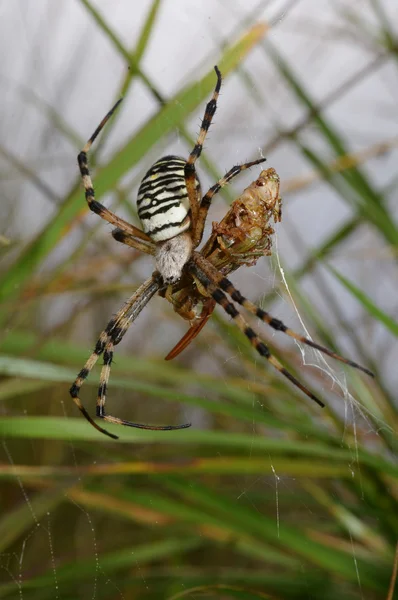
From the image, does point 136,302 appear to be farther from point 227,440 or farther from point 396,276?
point 396,276

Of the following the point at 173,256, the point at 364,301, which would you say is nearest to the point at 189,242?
the point at 173,256

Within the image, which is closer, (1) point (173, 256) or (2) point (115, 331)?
(1) point (173, 256)

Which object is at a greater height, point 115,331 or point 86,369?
point 115,331

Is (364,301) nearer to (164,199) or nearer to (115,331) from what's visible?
(164,199)

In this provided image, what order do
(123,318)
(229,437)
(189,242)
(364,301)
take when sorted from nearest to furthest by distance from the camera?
(364,301), (229,437), (189,242), (123,318)

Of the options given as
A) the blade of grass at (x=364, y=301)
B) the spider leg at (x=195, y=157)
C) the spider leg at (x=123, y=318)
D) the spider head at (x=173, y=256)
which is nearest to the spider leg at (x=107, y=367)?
the spider leg at (x=123, y=318)

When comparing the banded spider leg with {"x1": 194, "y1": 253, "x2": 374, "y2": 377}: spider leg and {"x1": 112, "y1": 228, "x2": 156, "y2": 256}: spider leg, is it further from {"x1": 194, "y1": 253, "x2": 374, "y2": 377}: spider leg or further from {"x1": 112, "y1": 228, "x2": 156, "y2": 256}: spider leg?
{"x1": 112, "y1": 228, "x2": 156, "y2": 256}: spider leg

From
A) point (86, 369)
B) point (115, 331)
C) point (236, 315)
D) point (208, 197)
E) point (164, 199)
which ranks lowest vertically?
point (86, 369)

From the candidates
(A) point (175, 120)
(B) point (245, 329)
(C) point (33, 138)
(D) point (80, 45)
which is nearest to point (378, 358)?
(B) point (245, 329)
